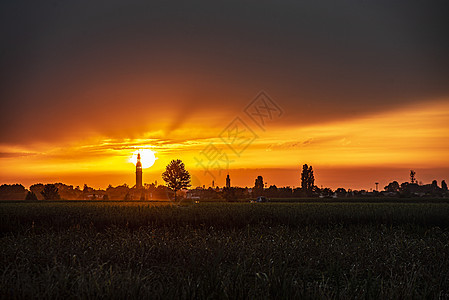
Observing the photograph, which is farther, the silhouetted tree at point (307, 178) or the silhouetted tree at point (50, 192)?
the silhouetted tree at point (307, 178)

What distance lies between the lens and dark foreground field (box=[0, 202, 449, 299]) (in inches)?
236

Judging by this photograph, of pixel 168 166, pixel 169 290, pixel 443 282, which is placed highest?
pixel 168 166

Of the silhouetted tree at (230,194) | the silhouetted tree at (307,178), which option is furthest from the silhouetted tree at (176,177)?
the silhouetted tree at (307,178)

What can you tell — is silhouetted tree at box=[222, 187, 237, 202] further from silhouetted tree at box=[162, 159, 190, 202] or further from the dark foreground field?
the dark foreground field

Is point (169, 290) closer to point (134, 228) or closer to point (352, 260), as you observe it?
point (352, 260)

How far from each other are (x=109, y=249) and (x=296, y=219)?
13.9 meters

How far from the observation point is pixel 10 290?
5.67 m

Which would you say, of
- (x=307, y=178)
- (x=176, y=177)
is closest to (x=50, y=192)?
(x=176, y=177)

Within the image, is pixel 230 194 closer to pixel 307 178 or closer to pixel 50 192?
pixel 50 192

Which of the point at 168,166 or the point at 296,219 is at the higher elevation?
the point at 168,166

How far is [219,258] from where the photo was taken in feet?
28.7

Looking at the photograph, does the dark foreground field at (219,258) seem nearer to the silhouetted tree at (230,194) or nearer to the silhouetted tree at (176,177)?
the silhouetted tree at (230,194)

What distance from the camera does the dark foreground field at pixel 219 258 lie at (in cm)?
598

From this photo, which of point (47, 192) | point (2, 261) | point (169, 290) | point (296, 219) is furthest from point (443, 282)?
point (47, 192)
